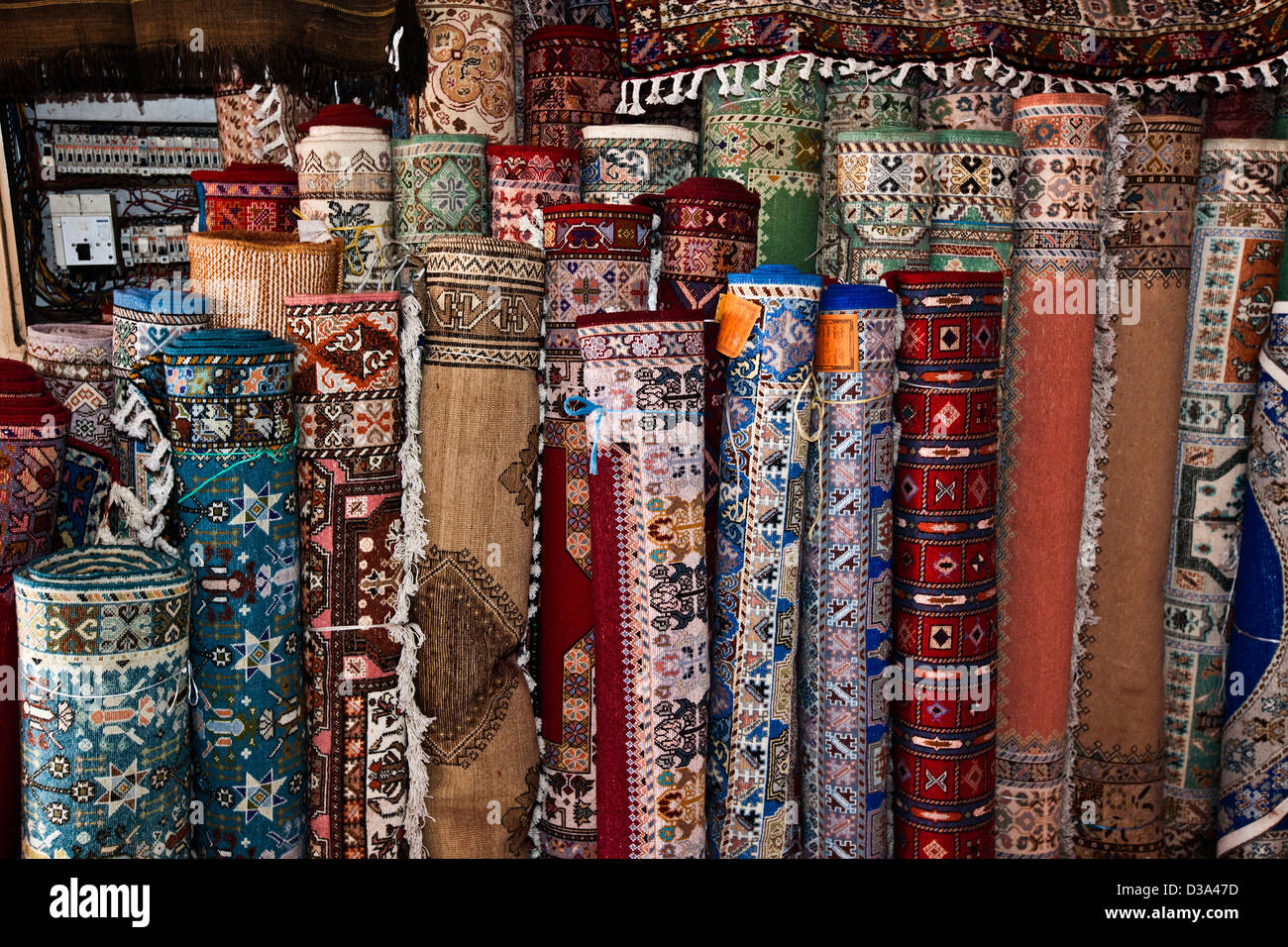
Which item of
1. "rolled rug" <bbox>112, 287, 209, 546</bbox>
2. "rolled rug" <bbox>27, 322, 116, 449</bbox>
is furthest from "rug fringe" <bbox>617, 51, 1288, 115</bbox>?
"rolled rug" <bbox>27, 322, 116, 449</bbox>

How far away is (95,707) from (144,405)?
0.53 m

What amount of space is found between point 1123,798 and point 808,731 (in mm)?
1036

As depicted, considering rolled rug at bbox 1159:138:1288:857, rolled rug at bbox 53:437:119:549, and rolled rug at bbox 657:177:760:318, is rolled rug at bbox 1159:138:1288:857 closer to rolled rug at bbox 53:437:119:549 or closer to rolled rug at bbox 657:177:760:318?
rolled rug at bbox 657:177:760:318

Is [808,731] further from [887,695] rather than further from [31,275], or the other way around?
[31,275]

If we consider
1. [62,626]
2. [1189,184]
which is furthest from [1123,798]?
[62,626]

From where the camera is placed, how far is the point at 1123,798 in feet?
8.48

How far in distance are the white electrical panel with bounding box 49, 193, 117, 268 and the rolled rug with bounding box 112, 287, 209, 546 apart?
1984 mm

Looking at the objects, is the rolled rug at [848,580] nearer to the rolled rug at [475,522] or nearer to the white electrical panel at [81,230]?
the rolled rug at [475,522]

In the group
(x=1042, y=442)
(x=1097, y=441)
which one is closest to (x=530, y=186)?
(x=1042, y=442)

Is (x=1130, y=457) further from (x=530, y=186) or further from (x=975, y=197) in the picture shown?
(x=530, y=186)

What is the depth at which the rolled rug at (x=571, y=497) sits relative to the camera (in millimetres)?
2049

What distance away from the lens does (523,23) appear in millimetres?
2604

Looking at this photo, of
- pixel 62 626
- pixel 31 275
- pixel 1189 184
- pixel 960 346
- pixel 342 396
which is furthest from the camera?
pixel 31 275

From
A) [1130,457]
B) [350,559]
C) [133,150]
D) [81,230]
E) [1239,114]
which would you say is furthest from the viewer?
[133,150]
